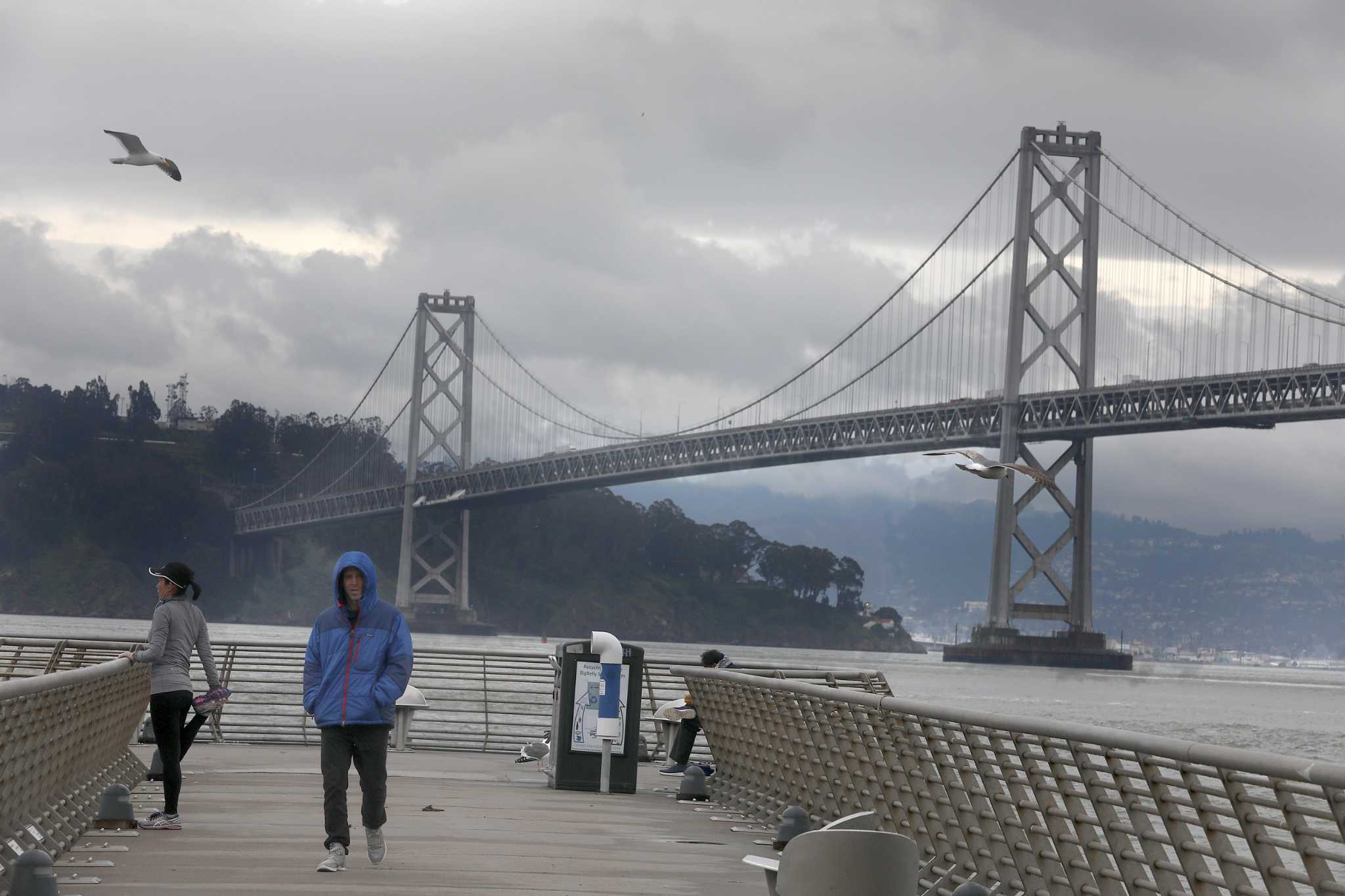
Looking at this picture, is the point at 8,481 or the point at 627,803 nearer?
the point at 627,803

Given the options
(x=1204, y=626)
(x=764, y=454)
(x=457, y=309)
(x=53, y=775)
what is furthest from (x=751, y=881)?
(x=1204, y=626)

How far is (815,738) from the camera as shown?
9.19 metres

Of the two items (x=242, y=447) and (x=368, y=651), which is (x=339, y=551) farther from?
(x=368, y=651)

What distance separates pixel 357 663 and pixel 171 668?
59.2 inches

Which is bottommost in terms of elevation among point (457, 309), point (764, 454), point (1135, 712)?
point (1135, 712)

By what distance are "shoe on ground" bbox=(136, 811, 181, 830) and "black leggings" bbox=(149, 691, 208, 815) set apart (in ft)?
0.11

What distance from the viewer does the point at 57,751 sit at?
7.47 metres

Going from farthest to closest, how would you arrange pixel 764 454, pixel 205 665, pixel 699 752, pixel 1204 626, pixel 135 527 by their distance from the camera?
pixel 1204 626
pixel 135 527
pixel 764 454
pixel 699 752
pixel 205 665

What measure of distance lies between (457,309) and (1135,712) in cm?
5369

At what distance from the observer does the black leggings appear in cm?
845

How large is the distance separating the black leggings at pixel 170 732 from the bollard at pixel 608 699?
9.58 ft

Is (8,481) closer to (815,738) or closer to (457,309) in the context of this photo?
(457,309)

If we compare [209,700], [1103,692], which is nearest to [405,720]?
[209,700]

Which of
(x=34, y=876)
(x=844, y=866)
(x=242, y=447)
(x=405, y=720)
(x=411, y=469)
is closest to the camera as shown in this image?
(x=844, y=866)
